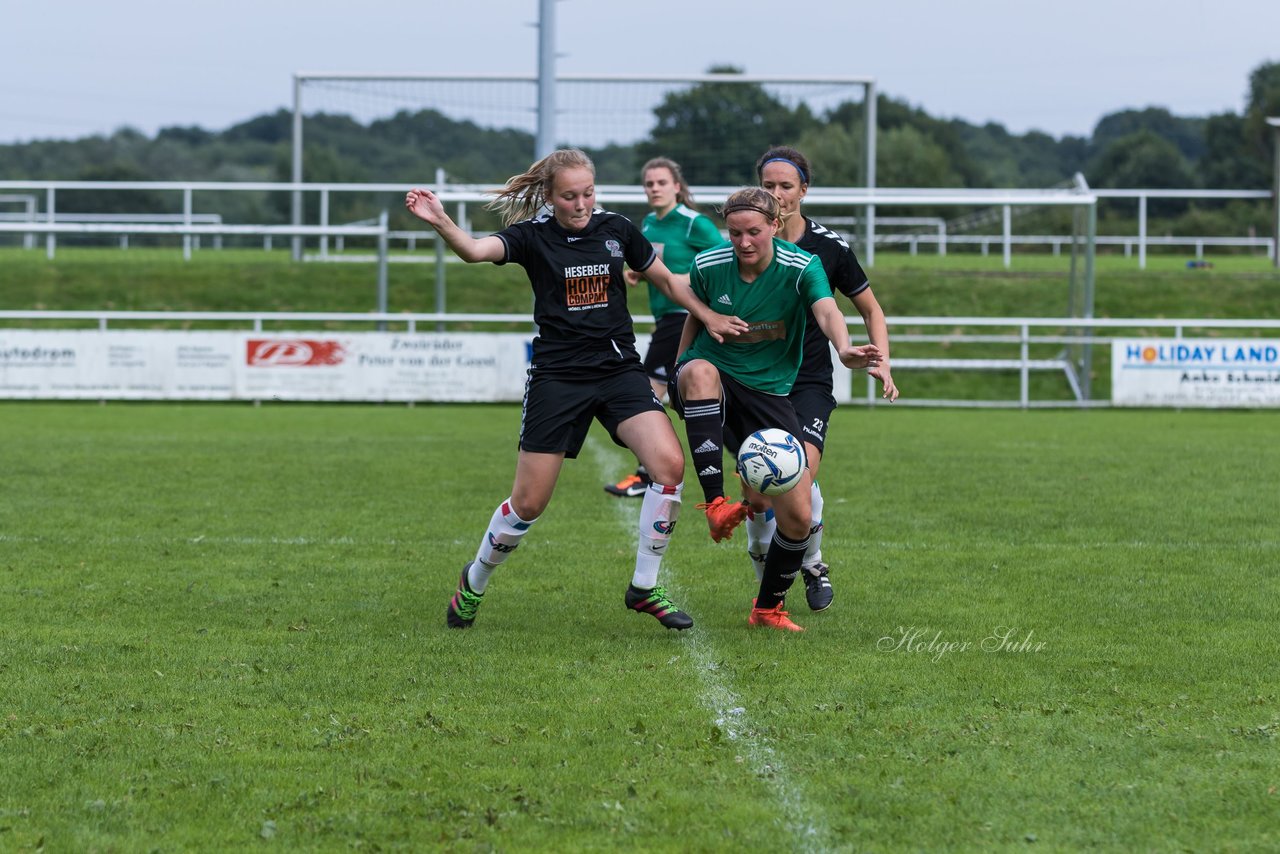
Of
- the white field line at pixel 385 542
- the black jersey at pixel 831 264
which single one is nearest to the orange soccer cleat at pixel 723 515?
the black jersey at pixel 831 264

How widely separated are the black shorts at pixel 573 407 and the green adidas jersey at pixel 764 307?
1.17 ft

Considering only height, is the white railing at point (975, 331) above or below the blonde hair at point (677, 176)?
below

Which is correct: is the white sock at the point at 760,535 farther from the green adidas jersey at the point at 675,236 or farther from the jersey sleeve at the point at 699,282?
the green adidas jersey at the point at 675,236

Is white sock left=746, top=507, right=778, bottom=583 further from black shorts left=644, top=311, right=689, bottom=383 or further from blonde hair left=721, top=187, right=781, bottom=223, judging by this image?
black shorts left=644, top=311, right=689, bottom=383

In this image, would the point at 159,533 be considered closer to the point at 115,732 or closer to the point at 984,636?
the point at 115,732

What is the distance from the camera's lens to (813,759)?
4.34 m

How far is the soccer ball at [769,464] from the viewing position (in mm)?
5852

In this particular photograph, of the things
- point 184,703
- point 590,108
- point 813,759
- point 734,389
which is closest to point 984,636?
point 734,389

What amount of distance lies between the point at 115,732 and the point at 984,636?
3339 mm

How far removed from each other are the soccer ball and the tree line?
2237cm

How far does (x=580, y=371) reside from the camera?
6223 millimetres

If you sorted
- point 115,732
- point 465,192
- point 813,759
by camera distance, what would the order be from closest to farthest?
point 813,759, point 115,732, point 465,192

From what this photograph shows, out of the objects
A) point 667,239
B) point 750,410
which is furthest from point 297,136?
point 750,410

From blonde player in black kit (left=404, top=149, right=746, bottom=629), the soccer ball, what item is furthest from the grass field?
the soccer ball
